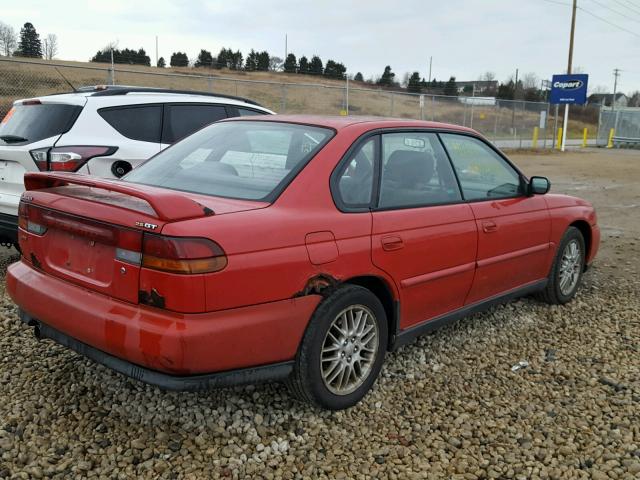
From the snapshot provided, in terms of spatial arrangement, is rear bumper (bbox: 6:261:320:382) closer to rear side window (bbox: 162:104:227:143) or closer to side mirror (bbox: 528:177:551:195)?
side mirror (bbox: 528:177:551:195)

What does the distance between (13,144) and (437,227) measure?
3770 mm

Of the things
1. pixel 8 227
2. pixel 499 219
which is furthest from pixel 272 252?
pixel 8 227

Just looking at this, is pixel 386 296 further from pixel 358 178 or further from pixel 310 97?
pixel 310 97

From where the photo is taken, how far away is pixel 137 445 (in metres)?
2.76

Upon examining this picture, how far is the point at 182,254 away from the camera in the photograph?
2.40m

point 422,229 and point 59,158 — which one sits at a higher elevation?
point 59,158

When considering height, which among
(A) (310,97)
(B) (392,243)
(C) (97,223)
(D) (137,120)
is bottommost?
(B) (392,243)

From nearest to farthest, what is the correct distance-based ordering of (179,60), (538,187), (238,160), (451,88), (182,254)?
(182,254) → (238,160) → (538,187) → (179,60) → (451,88)

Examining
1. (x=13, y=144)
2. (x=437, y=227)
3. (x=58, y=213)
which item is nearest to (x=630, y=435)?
(x=437, y=227)

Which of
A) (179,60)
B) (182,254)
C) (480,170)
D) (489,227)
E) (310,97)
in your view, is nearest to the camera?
(182,254)

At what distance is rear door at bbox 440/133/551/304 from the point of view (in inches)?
154

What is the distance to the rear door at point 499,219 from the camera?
12.8 feet

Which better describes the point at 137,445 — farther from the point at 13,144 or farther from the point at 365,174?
the point at 13,144

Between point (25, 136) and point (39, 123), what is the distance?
165 millimetres
